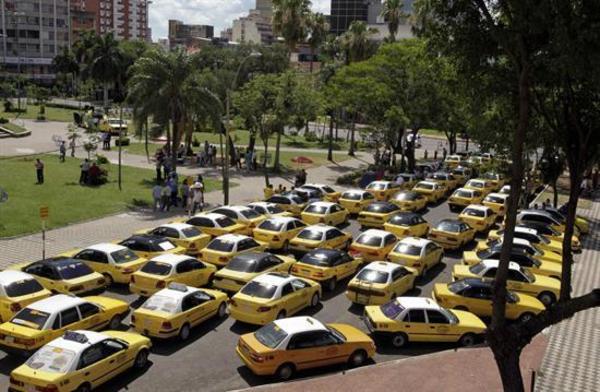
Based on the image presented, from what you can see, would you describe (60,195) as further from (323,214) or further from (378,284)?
(378,284)

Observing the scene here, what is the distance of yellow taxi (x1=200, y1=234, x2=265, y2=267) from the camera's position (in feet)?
69.2

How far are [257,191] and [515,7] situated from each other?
27435mm

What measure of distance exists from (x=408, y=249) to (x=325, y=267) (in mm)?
3502

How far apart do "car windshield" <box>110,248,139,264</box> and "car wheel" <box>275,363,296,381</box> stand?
306 inches

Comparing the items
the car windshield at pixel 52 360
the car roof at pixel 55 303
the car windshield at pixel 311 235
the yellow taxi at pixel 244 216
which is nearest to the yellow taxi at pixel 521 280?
the car windshield at pixel 311 235

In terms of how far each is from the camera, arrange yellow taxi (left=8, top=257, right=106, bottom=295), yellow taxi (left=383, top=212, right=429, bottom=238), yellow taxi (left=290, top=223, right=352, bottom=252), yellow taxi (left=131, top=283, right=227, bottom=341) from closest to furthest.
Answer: yellow taxi (left=131, top=283, right=227, bottom=341) → yellow taxi (left=8, top=257, right=106, bottom=295) → yellow taxi (left=290, top=223, right=352, bottom=252) → yellow taxi (left=383, top=212, right=429, bottom=238)

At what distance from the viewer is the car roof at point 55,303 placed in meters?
14.7

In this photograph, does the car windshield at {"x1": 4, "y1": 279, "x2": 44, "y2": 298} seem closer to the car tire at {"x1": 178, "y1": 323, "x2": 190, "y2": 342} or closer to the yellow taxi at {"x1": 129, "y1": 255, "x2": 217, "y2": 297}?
the yellow taxi at {"x1": 129, "y1": 255, "x2": 217, "y2": 297}

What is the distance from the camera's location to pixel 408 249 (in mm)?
21828

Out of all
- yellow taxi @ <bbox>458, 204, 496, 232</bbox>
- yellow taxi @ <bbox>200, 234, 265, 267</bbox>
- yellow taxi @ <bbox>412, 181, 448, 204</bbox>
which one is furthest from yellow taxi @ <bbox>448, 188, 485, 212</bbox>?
yellow taxi @ <bbox>200, 234, 265, 267</bbox>

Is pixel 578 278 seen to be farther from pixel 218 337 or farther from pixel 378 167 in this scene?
pixel 378 167

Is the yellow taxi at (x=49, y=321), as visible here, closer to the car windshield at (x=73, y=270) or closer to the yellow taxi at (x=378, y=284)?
the car windshield at (x=73, y=270)

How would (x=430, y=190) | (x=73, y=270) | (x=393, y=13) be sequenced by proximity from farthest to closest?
(x=393, y=13), (x=430, y=190), (x=73, y=270)

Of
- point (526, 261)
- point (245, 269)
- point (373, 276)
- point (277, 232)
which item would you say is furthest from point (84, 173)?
point (526, 261)
